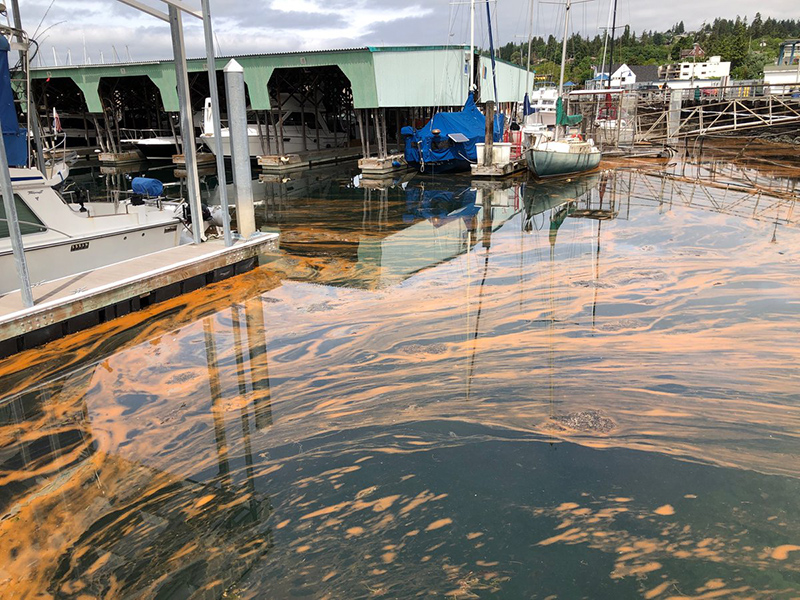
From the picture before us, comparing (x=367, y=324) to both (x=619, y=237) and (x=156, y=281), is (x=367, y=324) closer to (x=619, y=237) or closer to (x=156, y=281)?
(x=156, y=281)

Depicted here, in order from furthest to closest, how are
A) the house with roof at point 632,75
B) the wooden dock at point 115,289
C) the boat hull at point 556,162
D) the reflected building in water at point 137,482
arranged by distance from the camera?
the house with roof at point 632,75
the boat hull at point 556,162
the wooden dock at point 115,289
the reflected building in water at point 137,482

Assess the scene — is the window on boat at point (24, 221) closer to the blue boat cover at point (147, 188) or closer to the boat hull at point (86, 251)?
the boat hull at point (86, 251)

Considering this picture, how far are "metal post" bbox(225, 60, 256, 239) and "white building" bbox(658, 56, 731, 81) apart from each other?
3084 inches

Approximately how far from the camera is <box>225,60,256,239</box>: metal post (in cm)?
897

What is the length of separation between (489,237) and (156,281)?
22.0 feet

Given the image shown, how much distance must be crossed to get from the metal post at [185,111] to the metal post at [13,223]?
2.78 metres

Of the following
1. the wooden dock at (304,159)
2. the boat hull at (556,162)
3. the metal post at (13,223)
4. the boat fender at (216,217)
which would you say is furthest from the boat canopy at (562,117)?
the metal post at (13,223)

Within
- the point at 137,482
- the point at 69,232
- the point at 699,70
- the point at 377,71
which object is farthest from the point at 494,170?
the point at 699,70

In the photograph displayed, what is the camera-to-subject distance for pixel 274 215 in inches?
619

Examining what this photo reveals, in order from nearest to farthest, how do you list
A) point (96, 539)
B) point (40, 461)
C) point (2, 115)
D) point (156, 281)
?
point (96, 539)
point (40, 461)
point (2, 115)
point (156, 281)

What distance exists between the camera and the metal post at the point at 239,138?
29.4 feet

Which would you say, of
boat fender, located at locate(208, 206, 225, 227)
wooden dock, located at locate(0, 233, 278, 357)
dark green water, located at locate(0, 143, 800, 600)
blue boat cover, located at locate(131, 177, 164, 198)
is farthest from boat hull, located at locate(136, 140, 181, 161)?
dark green water, located at locate(0, 143, 800, 600)

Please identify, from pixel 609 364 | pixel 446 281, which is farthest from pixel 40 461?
pixel 446 281

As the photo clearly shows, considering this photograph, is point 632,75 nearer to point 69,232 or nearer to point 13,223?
point 69,232
